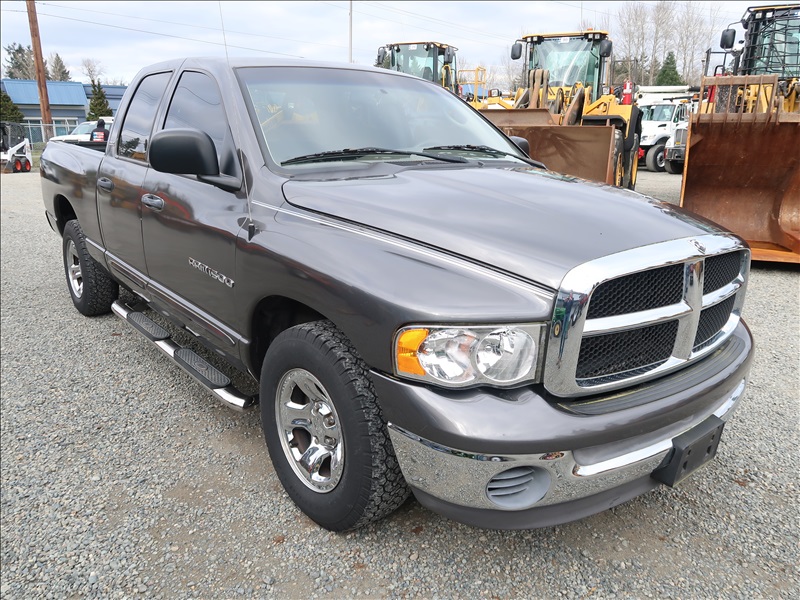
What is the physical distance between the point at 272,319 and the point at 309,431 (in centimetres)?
53

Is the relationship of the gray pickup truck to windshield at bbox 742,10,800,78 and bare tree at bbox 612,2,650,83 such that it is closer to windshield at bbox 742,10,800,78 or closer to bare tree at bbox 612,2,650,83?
windshield at bbox 742,10,800,78

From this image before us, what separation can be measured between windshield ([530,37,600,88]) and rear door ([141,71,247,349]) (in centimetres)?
1066

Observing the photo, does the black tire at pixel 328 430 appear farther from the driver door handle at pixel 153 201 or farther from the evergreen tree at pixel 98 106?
the evergreen tree at pixel 98 106

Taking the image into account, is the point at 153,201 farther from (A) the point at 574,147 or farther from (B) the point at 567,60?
(B) the point at 567,60

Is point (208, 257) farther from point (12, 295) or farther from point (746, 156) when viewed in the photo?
point (746, 156)

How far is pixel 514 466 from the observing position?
1748 mm

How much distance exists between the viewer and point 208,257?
2.75 m

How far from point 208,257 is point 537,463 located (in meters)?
1.77

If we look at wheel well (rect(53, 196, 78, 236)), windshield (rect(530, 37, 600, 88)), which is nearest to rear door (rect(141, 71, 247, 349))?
wheel well (rect(53, 196, 78, 236))

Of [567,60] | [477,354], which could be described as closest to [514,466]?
[477,354]

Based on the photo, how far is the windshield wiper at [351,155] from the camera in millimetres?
2670

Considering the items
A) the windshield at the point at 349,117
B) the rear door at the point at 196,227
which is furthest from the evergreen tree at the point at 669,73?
the rear door at the point at 196,227

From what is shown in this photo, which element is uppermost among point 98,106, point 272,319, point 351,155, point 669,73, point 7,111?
point 669,73

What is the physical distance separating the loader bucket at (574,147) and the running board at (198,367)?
17.0ft
